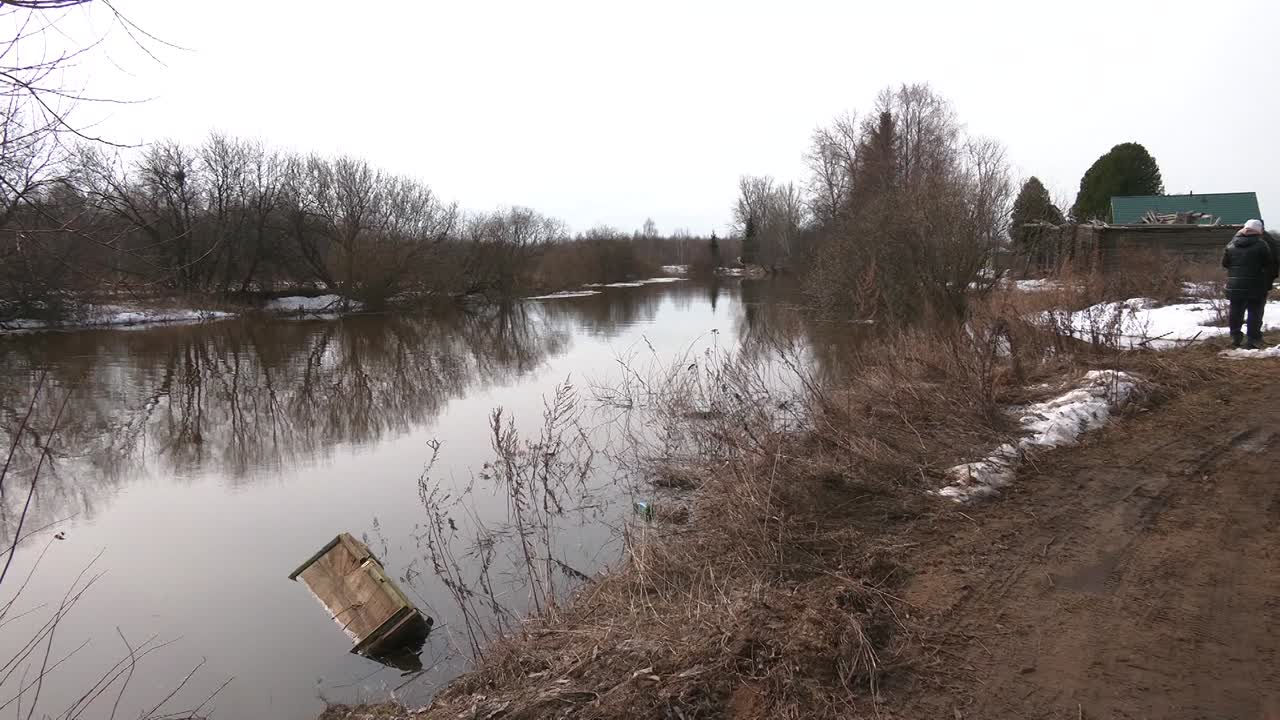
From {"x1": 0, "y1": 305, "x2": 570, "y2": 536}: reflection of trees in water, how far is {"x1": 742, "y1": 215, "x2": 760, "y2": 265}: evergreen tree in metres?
58.8

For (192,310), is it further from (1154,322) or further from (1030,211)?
(1154,322)

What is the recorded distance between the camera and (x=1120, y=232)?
78.4 feet

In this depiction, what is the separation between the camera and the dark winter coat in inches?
382

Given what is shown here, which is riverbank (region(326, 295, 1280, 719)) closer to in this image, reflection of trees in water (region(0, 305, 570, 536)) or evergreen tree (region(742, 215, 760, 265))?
reflection of trees in water (region(0, 305, 570, 536))

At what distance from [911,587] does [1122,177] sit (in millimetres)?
42234

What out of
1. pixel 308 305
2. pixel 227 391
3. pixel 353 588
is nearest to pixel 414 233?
pixel 308 305

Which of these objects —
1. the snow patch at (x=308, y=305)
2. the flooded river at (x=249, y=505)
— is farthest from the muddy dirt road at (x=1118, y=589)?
the snow patch at (x=308, y=305)

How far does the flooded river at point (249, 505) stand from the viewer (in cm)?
520

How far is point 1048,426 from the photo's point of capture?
263 inches

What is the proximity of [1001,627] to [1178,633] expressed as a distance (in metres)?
0.73

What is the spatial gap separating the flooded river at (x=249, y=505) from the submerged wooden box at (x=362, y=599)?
0.48 feet

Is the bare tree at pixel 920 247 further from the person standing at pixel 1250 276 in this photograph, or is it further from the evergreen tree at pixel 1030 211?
the person standing at pixel 1250 276

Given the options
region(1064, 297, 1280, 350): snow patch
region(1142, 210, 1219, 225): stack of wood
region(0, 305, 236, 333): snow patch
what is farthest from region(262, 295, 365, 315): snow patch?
region(1142, 210, 1219, 225): stack of wood

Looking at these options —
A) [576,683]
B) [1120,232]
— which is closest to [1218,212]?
[1120,232]
